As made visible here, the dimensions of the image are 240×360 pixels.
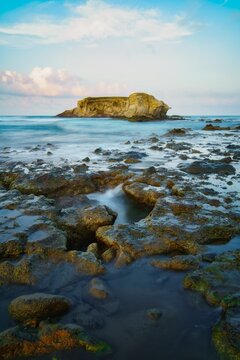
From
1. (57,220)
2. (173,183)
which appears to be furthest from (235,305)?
(173,183)

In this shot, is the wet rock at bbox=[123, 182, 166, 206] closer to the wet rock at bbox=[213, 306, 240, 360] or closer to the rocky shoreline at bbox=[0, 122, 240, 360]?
the rocky shoreline at bbox=[0, 122, 240, 360]

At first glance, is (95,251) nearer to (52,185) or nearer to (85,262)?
(85,262)

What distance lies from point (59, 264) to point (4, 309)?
3.85 feet

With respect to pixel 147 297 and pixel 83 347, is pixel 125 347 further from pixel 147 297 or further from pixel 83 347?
pixel 147 297

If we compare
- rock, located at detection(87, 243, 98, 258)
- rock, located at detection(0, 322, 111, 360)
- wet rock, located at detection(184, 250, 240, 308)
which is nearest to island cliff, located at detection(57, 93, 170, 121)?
rock, located at detection(87, 243, 98, 258)

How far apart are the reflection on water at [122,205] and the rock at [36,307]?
10.7 feet

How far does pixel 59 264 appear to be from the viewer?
16.1 ft

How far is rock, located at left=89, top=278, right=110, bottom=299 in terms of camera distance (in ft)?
13.7

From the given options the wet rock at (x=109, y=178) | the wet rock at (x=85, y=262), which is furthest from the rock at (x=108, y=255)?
the wet rock at (x=109, y=178)

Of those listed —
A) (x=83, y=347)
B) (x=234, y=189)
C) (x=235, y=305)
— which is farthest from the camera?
(x=234, y=189)

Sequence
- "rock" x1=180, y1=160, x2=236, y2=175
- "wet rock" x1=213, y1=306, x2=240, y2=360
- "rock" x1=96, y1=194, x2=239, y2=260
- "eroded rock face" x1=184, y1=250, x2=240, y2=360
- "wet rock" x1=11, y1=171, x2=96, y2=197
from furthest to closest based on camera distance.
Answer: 1. "rock" x1=180, y1=160, x2=236, y2=175
2. "wet rock" x1=11, y1=171, x2=96, y2=197
3. "rock" x1=96, y1=194, x2=239, y2=260
4. "eroded rock face" x1=184, y1=250, x2=240, y2=360
5. "wet rock" x1=213, y1=306, x2=240, y2=360

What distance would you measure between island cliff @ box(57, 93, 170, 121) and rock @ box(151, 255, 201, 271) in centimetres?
5881

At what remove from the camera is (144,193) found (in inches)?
326

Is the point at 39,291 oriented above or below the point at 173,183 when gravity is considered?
below
